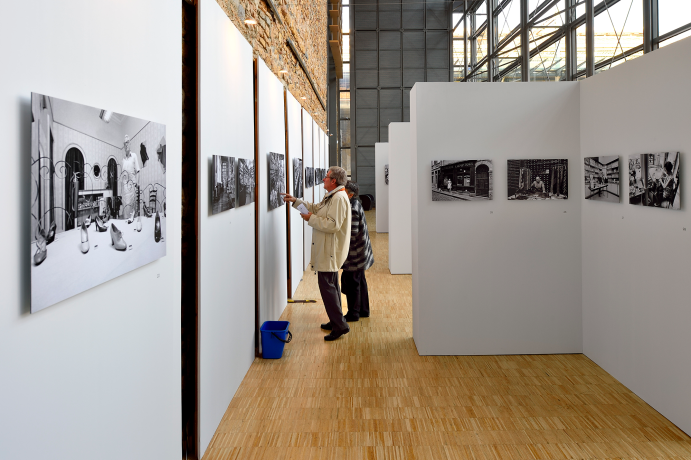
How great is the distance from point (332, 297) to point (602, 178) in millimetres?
2940

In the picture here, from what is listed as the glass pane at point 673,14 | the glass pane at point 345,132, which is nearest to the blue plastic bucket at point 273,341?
the glass pane at point 673,14

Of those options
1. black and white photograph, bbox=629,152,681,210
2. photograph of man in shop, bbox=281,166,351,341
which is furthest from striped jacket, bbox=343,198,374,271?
black and white photograph, bbox=629,152,681,210

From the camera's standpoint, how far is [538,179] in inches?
215

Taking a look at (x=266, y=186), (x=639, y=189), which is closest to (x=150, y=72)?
(x=266, y=186)

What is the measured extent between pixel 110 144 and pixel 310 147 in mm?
9620

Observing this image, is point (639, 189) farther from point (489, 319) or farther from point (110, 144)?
point (110, 144)

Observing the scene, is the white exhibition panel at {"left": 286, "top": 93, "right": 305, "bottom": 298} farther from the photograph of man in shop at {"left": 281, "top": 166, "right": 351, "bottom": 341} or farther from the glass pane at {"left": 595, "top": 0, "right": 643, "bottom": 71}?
the glass pane at {"left": 595, "top": 0, "right": 643, "bottom": 71}

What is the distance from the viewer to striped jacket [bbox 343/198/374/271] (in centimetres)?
675

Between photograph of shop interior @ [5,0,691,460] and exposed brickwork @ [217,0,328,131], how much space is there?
71 mm

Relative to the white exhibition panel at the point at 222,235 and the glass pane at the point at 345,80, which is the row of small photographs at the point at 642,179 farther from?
the glass pane at the point at 345,80

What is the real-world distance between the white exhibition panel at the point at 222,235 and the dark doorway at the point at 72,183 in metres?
1.62

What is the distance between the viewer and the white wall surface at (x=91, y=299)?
1509 mm

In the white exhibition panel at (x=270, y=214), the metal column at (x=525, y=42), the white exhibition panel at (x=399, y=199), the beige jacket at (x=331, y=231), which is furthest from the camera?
the metal column at (x=525, y=42)

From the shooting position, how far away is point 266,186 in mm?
5828
